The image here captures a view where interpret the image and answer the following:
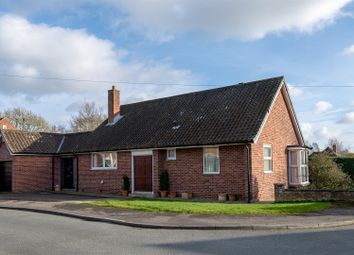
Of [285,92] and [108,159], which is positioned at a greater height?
[285,92]

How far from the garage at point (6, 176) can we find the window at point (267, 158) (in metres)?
18.8

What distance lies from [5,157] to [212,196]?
17.2 m

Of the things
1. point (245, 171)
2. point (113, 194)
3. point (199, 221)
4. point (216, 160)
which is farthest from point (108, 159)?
point (199, 221)

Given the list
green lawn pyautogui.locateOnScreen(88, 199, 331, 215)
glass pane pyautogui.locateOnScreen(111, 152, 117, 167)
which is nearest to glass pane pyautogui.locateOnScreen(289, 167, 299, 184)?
green lawn pyautogui.locateOnScreen(88, 199, 331, 215)

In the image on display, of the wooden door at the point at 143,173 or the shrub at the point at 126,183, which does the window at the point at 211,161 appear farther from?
the shrub at the point at 126,183

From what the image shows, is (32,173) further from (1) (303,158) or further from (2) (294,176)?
(1) (303,158)

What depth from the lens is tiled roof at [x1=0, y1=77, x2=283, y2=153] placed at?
73.5 feet

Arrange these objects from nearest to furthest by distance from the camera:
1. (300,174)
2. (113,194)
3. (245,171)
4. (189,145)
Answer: (245,171) < (189,145) < (300,174) < (113,194)

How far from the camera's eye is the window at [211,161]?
877 inches

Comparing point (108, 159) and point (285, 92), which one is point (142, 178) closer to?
point (108, 159)

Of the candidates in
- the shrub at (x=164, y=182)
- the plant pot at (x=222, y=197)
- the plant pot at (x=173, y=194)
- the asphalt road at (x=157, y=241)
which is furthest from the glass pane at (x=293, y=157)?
the asphalt road at (x=157, y=241)

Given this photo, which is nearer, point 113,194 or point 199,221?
point 199,221

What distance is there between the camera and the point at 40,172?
104 ft

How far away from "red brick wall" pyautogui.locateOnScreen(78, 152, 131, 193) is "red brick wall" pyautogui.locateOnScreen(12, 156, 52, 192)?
3426mm
